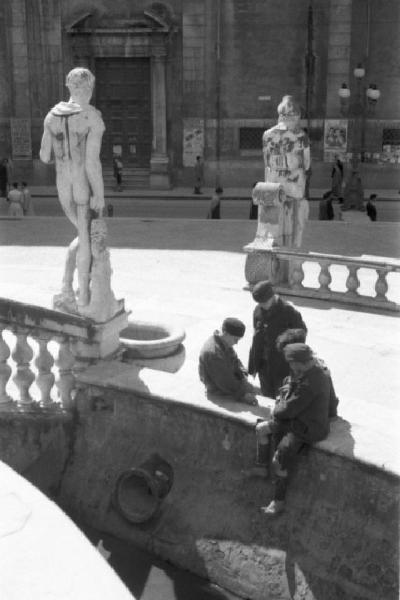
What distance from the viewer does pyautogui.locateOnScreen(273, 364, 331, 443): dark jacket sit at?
18.0 feet

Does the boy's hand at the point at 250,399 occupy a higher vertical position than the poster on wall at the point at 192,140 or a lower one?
lower

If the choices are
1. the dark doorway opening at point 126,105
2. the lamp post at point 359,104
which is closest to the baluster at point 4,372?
the lamp post at point 359,104

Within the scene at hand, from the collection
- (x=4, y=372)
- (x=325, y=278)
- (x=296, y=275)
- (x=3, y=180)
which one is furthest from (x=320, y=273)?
(x=3, y=180)

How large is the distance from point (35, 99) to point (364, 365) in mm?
22661

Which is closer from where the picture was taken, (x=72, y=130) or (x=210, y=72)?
(x=72, y=130)

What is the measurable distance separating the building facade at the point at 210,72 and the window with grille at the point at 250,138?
1.4 inches

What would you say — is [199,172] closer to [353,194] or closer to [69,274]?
[353,194]

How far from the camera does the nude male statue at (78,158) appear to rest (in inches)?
261

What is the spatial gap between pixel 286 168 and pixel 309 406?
6398mm

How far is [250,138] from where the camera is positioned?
93.5 feet

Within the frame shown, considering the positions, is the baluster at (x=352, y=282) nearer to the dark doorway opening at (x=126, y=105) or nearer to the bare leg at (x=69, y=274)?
the bare leg at (x=69, y=274)

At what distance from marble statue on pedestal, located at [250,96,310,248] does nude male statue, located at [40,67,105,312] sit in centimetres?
482

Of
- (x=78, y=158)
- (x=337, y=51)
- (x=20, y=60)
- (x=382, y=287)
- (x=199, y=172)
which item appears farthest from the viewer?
(x=199, y=172)

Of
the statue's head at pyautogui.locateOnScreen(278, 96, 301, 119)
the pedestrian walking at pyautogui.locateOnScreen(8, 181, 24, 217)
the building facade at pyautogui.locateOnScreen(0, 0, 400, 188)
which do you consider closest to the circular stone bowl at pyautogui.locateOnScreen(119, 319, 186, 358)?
the statue's head at pyautogui.locateOnScreen(278, 96, 301, 119)
